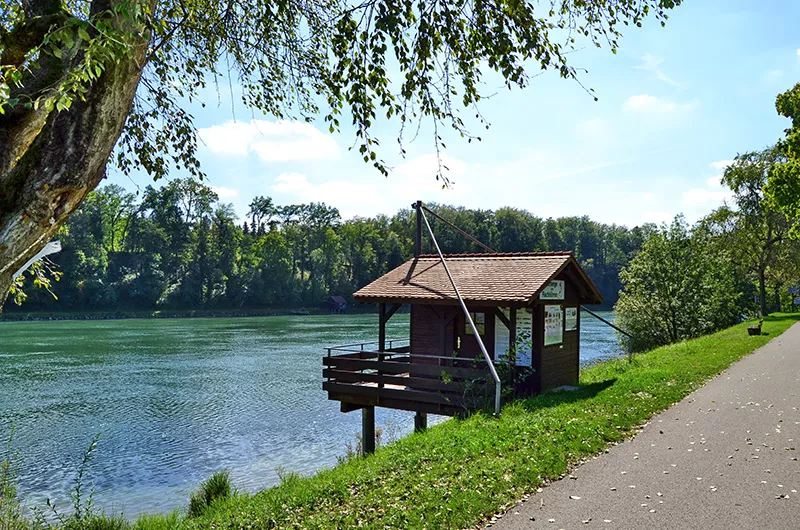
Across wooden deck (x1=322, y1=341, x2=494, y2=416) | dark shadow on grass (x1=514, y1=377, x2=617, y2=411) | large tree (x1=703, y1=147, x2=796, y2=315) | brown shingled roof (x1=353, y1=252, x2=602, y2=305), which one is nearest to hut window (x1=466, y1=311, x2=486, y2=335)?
brown shingled roof (x1=353, y1=252, x2=602, y2=305)

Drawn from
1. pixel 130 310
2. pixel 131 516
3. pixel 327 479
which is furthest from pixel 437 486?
pixel 130 310

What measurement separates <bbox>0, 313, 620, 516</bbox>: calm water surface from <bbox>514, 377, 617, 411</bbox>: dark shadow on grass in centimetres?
503

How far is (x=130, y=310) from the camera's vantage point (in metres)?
74.3

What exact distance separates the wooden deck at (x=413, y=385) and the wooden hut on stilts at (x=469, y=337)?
22 mm

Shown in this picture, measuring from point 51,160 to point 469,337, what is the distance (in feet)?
39.4

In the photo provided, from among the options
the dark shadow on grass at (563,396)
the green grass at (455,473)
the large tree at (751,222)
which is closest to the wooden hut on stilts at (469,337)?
the dark shadow on grass at (563,396)

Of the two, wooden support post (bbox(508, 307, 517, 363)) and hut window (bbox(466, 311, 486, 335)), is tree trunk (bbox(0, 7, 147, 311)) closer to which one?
wooden support post (bbox(508, 307, 517, 363))

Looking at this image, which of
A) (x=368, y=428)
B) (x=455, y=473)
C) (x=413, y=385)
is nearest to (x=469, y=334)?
(x=413, y=385)

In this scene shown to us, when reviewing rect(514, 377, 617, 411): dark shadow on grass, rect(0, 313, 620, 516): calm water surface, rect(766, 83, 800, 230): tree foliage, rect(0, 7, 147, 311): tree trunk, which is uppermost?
rect(766, 83, 800, 230): tree foliage

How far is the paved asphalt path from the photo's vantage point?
18.1ft

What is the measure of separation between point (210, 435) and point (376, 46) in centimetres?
1409

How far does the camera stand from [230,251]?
8800 centimetres

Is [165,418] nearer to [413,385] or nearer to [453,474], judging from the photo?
[413,385]

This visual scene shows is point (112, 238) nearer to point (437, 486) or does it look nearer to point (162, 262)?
point (162, 262)
